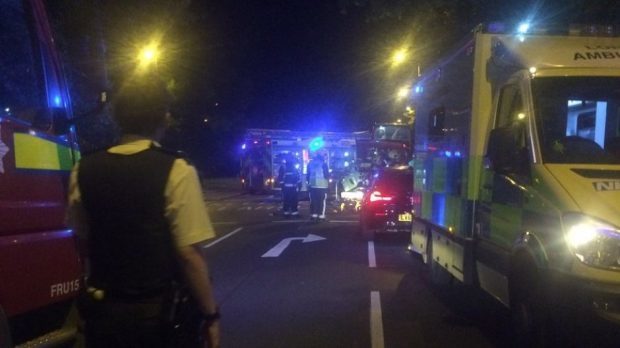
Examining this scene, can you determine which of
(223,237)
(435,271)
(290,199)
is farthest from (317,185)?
(435,271)

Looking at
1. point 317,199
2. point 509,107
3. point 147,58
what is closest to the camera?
point 509,107

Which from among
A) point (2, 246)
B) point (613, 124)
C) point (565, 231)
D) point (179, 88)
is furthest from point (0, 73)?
point (179, 88)

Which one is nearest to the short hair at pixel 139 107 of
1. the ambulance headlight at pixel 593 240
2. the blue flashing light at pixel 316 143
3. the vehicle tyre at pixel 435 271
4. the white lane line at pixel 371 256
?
the ambulance headlight at pixel 593 240

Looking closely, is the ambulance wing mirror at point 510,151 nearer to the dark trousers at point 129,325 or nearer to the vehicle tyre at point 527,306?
the vehicle tyre at point 527,306

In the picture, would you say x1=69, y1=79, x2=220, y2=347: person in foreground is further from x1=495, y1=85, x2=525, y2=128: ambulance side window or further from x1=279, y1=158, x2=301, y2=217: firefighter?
x1=279, y1=158, x2=301, y2=217: firefighter

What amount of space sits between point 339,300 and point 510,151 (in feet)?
11.5

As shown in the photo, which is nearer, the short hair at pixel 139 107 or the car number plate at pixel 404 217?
the short hair at pixel 139 107

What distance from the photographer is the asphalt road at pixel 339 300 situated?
7133 mm

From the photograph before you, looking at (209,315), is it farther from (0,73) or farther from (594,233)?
(594,233)

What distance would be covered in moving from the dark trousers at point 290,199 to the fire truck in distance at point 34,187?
54.4 ft

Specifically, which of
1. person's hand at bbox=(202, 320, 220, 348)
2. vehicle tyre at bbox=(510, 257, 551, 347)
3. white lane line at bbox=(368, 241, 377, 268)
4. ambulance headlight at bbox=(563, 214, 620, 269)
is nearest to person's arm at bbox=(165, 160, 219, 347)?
person's hand at bbox=(202, 320, 220, 348)

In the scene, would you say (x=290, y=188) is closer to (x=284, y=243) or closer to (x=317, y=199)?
(x=317, y=199)

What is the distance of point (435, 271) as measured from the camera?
32.0 feet

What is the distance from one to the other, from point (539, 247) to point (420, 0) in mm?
7953
